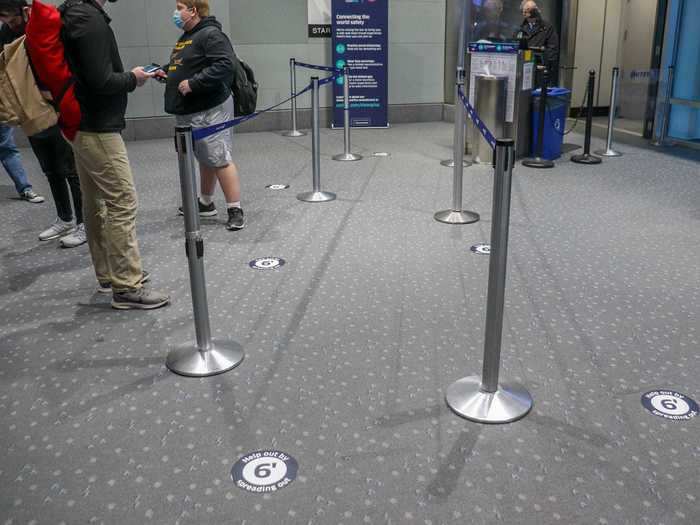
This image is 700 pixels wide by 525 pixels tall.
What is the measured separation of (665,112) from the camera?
735 cm

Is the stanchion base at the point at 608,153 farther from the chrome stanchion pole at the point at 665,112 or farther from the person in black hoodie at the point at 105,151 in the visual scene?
the person in black hoodie at the point at 105,151

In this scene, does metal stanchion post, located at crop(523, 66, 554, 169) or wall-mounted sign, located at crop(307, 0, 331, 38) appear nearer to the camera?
metal stanchion post, located at crop(523, 66, 554, 169)

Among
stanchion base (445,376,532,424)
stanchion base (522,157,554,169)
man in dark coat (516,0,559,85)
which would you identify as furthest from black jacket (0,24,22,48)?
man in dark coat (516,0,559,85)

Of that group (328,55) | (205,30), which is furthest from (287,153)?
(205,30)

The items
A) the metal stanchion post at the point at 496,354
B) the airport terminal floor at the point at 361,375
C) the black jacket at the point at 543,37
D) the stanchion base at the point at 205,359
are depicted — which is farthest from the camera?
the black jacket at the point at 543,37

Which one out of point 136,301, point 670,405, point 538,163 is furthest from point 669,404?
point 538,163

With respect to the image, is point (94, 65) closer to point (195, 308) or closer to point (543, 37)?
point (195, 308)

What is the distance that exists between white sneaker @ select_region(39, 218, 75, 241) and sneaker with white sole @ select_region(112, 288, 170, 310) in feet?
4.63

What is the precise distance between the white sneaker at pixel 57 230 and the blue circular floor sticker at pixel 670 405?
3.73 meters

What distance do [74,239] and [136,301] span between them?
1230 mm

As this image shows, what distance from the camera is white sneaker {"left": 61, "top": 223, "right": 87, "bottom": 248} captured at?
4227 millimetres

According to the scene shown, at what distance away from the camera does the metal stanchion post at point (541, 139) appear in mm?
6488

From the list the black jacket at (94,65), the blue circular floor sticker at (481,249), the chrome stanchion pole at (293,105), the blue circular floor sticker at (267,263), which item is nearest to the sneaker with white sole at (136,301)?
the blue circular floor sticker at (267,263)

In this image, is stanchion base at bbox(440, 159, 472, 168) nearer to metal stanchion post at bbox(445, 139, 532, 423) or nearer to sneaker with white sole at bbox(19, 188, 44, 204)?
sneaker with white sole at bbox(19, 188, 44, 204)
